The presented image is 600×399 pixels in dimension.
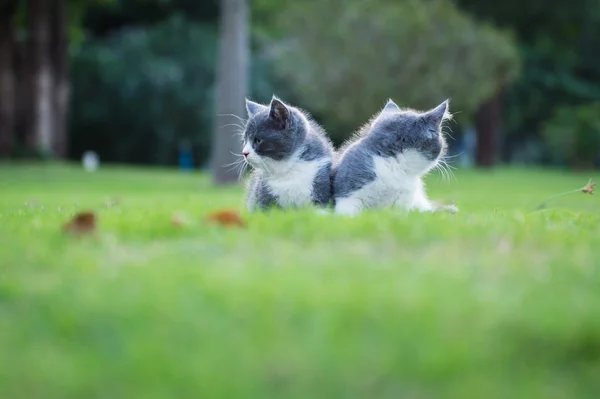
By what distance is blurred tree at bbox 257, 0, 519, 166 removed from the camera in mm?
23578

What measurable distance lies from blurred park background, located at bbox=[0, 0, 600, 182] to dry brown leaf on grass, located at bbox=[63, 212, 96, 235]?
47.2ft

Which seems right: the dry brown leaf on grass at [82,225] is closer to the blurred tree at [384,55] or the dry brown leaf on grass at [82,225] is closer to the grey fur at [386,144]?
the grey fur at [386,144]

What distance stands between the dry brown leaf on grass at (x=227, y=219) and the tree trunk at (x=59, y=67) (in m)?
24.0

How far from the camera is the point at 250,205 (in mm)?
6668

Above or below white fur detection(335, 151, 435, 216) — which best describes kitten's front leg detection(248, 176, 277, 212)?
below

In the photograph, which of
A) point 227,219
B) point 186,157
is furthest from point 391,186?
point 186,157

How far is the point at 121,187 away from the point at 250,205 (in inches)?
515

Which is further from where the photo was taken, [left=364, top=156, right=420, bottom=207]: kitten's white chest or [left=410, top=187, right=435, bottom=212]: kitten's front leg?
[left=410, top=187, right=435, bottom=212]: kitten's front leg

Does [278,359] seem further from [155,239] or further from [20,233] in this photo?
[20,233]

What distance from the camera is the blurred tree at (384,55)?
77.4 feet

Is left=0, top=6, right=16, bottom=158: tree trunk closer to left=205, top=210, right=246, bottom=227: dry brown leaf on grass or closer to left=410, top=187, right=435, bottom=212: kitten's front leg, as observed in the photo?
left=410, top=187, right=435, bottom=212: kitten's front leg

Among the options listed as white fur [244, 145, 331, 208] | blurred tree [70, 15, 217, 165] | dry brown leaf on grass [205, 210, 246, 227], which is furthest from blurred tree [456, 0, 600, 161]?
dry brown leaf on grass [205, 210, 246, 227]

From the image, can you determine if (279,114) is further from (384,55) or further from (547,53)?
(547,53)

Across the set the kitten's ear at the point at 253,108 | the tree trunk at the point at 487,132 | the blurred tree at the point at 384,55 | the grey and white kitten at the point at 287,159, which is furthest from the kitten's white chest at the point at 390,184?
the tree trunk at the point at 487,132
